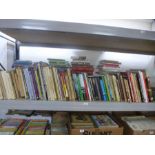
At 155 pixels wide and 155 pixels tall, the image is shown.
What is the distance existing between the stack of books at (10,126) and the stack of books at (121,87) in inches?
23.5

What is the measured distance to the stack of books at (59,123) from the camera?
1061 millimetres

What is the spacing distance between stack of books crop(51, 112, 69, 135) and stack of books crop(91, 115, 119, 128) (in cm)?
22

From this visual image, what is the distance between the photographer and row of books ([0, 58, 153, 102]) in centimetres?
96

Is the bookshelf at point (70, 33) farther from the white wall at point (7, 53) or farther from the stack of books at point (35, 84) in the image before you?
the white wall at point (7, 53)

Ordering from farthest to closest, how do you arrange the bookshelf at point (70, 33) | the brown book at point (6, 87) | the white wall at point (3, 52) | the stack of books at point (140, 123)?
1. the white wall at point (3, 52)
2. the stack of books at point (140, 123)
3. the brown book at point (6, 87)
4. the bookshelf at point (70, 33)

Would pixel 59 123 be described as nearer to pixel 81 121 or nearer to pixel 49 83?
pixel 81 121

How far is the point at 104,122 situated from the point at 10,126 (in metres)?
0.69

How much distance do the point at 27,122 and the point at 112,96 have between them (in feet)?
2.20

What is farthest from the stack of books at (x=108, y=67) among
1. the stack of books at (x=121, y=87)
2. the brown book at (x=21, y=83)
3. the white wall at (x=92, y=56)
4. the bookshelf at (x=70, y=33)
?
the brown book at (x=21, y=83)

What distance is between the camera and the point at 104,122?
1.11 meters

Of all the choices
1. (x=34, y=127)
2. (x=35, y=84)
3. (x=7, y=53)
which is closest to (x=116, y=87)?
(x=35, y=84)
